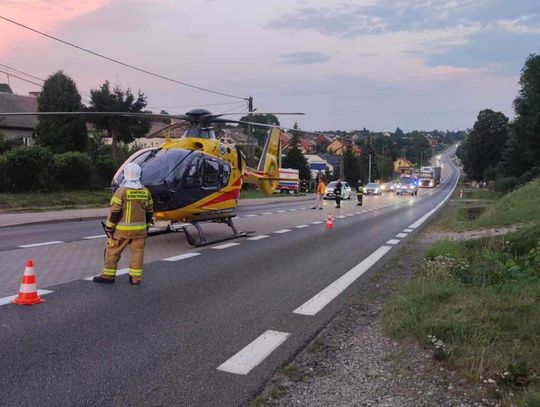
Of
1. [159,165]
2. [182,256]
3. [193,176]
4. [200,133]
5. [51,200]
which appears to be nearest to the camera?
[182,256]

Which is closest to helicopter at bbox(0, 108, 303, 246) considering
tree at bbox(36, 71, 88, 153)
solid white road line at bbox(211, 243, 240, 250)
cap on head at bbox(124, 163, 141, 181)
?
solid white road line at bbox(211, 243, 240, 250)

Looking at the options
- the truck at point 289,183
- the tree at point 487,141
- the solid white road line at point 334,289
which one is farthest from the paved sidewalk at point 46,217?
the tree at point 487,141

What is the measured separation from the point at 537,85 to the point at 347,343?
64414mm

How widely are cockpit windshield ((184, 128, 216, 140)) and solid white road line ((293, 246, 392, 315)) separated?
20.1 feet

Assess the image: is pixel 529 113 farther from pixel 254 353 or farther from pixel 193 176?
pixel 254 353

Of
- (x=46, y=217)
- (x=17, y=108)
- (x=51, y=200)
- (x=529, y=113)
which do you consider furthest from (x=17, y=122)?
(x=529, y=113)

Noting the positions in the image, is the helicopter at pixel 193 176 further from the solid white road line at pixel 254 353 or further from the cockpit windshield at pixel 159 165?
the solid white road line at pixel 254 353

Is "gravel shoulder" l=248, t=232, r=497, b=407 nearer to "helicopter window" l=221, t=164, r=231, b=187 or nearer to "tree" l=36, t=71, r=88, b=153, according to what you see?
"helicopter window" l=221, t=164, r=231, b=187

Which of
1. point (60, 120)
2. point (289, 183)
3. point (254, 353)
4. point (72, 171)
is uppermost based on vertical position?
point (60, 120)

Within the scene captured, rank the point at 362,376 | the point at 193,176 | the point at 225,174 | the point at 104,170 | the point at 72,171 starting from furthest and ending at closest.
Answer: the point at 104,170 → the point at 72,171 → the point at 225,174 → the point at 193,176 → the point at 362,376

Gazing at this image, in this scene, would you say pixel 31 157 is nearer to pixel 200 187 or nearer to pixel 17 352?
pixel 200 187

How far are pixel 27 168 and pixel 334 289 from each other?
22.1m

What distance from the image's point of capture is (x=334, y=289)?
332 inches

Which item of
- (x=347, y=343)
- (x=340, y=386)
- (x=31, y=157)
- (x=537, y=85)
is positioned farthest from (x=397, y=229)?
(x=537, y=85)
